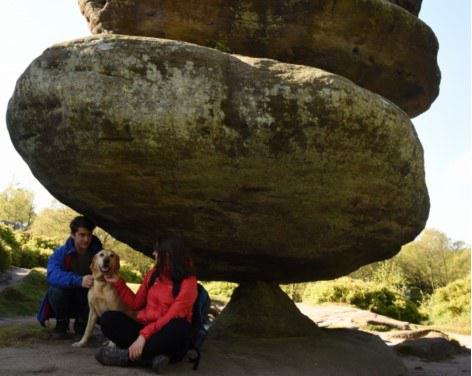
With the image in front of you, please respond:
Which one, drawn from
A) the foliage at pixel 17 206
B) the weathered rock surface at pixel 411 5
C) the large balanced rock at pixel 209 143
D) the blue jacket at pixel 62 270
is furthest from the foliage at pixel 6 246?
the foliage at pixel 17 206

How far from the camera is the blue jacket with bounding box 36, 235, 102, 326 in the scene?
22.6ft

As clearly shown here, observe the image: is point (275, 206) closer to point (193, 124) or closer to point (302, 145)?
point (302, 145)

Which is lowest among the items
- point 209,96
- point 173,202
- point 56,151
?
point 173,202

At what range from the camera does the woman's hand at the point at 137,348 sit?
5.55 metres

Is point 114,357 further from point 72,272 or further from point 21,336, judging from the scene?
point 21,336

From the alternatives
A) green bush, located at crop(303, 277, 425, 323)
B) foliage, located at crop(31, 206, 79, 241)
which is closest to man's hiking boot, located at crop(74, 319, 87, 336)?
green bush, located at crop(303, 277, 425, 323)

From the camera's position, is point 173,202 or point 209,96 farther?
point 173,202

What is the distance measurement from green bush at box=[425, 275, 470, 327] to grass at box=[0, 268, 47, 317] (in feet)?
49.3

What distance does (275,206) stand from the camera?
712 centimetres

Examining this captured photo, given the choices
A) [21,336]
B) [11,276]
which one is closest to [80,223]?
[21,336]

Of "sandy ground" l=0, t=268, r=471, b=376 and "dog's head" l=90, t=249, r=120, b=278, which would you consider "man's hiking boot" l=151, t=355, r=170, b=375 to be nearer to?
"sandy ground" l=0, t=268, r=471, b=376

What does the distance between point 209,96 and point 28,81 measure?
88.0 inches

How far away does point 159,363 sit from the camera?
5539 millimetres

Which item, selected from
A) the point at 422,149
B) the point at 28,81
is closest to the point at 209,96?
the point at 28,81
